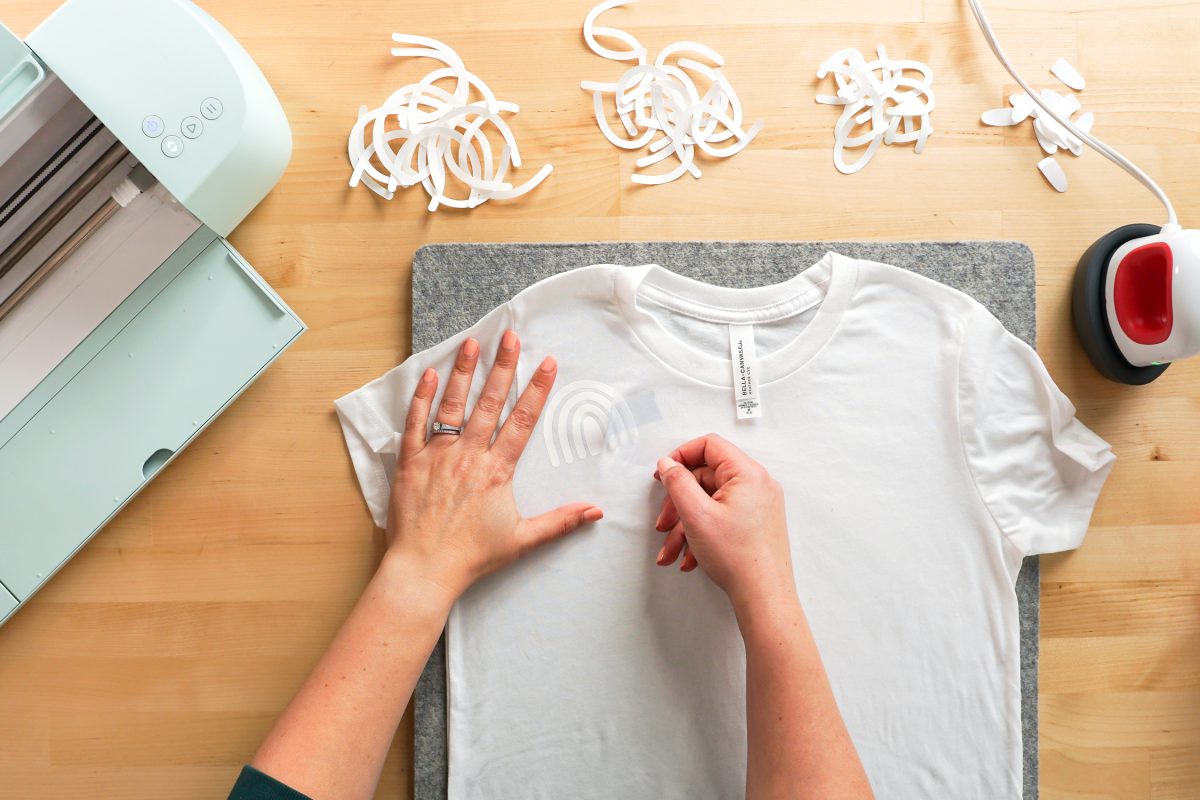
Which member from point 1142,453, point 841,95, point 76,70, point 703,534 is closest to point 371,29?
point 76,70

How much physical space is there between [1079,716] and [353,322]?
0.83m

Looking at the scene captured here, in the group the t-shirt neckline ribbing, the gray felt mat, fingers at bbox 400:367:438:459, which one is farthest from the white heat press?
fingers at bbox 400:367:438:459

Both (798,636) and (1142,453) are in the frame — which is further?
(1142,453)

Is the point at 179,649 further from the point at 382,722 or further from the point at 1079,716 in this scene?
the point at 1079,716

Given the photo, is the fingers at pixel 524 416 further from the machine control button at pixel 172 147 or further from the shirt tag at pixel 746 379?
the machine control button at pixel 172 147

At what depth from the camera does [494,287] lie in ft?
2.46

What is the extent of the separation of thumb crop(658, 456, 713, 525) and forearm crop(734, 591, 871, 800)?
89mm

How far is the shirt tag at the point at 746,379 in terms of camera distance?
0.71 m

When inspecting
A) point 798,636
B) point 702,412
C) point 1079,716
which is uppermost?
point 702,412

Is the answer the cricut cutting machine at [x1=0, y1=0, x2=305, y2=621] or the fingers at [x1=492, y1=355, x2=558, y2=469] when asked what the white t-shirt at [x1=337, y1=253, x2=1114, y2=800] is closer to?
the fingers at [x1=492, y1=355, x2=558, y2=469]

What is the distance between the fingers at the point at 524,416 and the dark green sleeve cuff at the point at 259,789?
310 mm

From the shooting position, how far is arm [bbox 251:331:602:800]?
2.11 ft

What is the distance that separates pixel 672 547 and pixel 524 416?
18 centimetres

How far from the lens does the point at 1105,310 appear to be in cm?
74
